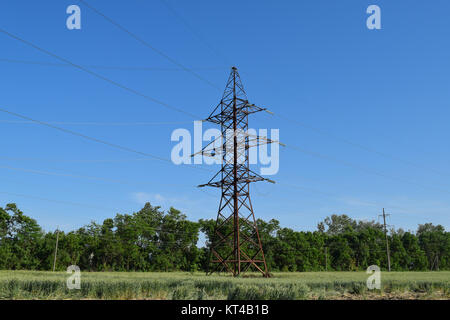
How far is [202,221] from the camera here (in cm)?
7550

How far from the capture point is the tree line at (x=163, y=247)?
2362 inches

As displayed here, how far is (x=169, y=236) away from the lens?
232 ft

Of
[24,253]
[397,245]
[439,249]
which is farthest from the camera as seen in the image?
[439,249]

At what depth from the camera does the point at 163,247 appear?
70.1 m

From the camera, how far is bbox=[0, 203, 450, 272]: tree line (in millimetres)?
60000

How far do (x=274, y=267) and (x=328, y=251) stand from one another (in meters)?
17.0
